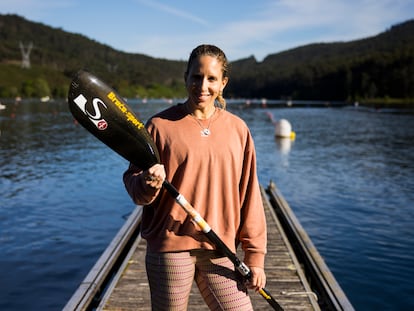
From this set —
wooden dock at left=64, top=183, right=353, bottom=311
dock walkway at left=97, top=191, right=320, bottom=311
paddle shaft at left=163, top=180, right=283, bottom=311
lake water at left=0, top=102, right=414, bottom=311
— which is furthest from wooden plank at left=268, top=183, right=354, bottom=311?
paddle shaft at left=163, top=180, right=283, bottom=311

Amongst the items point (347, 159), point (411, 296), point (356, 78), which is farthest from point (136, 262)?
point (356, 78)

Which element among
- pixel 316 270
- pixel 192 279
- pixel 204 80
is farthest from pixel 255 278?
pixel 316 270

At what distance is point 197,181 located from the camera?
2.59 meters

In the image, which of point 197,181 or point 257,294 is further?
point 257,294

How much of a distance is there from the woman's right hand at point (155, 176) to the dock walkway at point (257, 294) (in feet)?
10.9

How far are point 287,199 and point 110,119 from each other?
12616 mm

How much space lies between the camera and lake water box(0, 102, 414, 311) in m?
8.60

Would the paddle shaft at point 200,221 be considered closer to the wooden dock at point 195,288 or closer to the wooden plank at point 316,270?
the wooden dock at point 195,288

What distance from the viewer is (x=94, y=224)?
12.2m

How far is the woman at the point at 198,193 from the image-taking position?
8.39ft

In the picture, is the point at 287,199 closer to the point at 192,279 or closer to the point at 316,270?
the point at 316,270

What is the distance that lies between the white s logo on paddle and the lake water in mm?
6109

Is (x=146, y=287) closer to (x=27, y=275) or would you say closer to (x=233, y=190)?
(x=233, y=190)

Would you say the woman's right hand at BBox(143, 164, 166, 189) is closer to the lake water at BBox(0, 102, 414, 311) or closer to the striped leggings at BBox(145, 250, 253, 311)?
the striped leggings at BBox(145, 250, 253, 311)
